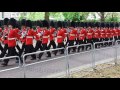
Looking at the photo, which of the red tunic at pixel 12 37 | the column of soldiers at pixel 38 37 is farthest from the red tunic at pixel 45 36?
the red tunic at pixel 12 37

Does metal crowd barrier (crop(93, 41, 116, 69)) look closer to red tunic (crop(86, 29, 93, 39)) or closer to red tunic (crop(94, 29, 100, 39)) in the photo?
red tunic (crop(86, 29, 93, 39))

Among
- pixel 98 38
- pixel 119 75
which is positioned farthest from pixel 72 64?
pixel 98 38

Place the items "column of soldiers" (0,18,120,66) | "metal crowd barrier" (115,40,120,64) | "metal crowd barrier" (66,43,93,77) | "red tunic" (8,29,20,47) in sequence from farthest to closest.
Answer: "metal crowd barrier" (115,40,120,64) → "column of soldiers" (0,18,120,66) → "red tunic" (8,29,20,47) → "metal crowd barrier" (66,43,93,77)

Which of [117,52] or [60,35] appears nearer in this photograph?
[117,52]

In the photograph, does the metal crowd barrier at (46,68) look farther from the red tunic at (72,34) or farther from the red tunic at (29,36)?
the red tunic at (72,34)

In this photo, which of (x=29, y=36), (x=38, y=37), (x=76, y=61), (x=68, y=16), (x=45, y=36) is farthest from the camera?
(x=68, y=16)

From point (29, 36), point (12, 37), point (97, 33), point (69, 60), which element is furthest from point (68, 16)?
point (69, 60)

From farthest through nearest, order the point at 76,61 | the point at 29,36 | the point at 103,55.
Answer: the point at 29,36, the point at 103,55, the point at 76,61

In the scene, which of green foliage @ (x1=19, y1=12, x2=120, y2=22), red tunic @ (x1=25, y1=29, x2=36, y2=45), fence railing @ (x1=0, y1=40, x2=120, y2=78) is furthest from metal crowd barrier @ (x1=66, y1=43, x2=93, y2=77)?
green foliage @ (x1=19, y1=12, x2=120, y2=22)

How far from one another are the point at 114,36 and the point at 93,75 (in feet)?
37.5

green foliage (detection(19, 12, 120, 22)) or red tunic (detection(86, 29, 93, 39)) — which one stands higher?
green foliage (detection(19, 12, 120, 22))

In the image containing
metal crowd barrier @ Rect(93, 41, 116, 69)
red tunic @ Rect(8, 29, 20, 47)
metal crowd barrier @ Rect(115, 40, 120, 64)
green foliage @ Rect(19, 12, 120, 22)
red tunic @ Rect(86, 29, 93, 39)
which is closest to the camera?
metal crowd barrier @ Rect(93, 41, 116, 69)

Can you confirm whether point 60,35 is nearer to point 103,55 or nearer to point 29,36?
point 29,36
